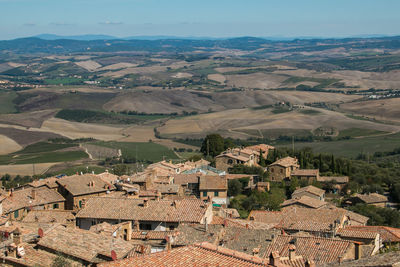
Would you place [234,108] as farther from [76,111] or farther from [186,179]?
[186,179]

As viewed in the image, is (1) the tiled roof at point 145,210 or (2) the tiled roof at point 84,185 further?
(2) the tiled roof at point 84,185

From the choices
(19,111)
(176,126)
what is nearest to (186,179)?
(176,126)

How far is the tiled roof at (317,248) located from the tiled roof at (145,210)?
6669 millimetres

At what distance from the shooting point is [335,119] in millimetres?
146500

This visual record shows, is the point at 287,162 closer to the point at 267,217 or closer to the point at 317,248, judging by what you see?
the point at 267,217

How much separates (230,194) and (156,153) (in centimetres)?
5090

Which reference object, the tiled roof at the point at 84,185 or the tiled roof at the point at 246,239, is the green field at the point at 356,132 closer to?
the tiled roof at the point at 84,185

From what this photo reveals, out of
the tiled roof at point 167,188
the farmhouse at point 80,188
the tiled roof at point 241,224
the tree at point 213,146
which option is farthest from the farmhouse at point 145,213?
the tree at point 213,146

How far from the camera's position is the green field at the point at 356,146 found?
101438 millimetres

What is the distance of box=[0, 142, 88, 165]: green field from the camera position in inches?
3893

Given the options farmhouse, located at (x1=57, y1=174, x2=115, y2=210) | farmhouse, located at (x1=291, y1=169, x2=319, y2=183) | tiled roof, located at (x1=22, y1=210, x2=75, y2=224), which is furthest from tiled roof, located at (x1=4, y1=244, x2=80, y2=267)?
farmhouse, located at (x1=291, y1=169, x2=319, y2=183)

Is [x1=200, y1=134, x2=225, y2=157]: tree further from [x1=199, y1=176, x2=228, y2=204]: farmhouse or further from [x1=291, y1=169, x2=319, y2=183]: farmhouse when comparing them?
[x1=199, y1=176, x2=228, y2=204]: farmhouse

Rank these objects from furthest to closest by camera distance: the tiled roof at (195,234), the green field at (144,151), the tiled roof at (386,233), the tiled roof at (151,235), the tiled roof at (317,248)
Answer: the green field at (144,151), the tiled roof at (386,233), the tiled roof at (151,235), the tiled roof at (195,234), the tiled roof at (317,248)

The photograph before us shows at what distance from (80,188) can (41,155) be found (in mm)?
63583
